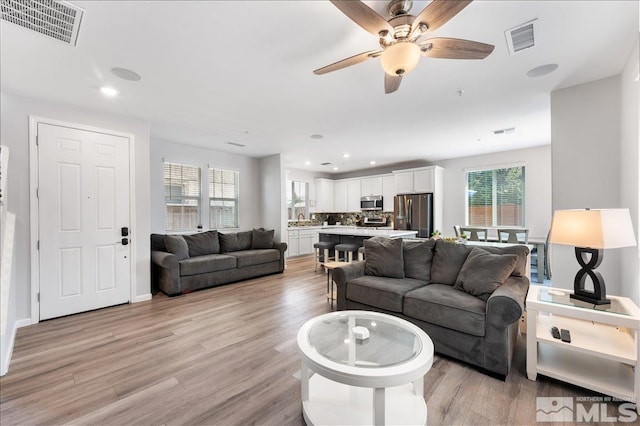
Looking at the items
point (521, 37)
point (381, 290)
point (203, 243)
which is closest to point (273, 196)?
point (203, 243)

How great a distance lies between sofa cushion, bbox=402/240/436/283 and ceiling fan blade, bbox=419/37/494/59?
2021 millimetres

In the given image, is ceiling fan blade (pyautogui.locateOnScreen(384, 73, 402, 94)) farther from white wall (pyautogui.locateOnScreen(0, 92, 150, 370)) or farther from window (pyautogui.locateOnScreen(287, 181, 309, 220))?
window (pyautogui.locateOnScreen(287, 181, 309, 220))

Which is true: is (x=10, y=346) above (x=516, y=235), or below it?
below

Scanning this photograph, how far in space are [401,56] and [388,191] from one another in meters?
6.10

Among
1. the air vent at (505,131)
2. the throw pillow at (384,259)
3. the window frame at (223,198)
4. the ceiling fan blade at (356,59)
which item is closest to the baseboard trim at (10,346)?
the window frame at (223,198)

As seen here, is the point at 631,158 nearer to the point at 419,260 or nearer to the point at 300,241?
the point at 419,260

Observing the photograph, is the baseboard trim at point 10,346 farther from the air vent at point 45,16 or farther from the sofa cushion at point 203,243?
the air vent at point 45,16

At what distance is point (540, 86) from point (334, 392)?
12.3ft

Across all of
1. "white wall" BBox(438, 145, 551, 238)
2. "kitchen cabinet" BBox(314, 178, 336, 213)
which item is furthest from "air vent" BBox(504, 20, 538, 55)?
"kitchen cabinet" BBox(314, 178, 336, 213)

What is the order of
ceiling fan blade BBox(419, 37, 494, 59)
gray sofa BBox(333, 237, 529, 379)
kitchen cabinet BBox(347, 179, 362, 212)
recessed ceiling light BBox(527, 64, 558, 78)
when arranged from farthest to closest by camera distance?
kitchen cabinet BBox(347, 179, 362, 212), recessed ceiling light BBox(527, 64, 558, 78), gray sofa BBox(333, 237, 529, 379), ceiling fan blade BBox(419, 37, 494, 59)

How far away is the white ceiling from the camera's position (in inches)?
72.7

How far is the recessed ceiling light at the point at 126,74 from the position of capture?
2.54 m

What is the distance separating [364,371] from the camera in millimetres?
1390

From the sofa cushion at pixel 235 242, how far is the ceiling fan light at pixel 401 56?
468cm
